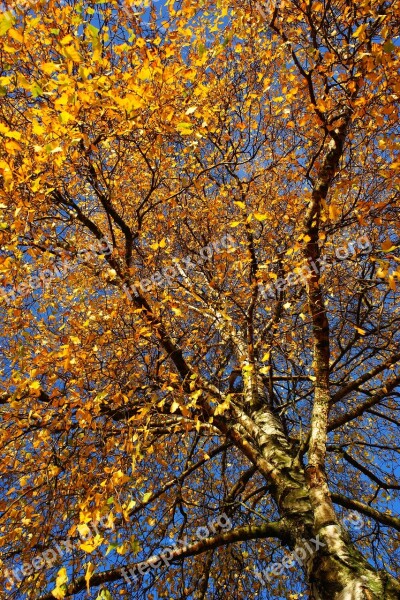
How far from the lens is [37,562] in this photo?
3654mm

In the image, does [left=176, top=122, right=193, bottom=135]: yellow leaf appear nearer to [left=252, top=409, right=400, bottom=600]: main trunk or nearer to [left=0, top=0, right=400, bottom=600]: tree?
[left=0, top=0, right=400, bottom=600]: tree

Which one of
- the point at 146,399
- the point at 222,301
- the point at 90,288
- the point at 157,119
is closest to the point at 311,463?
the point at 146,399

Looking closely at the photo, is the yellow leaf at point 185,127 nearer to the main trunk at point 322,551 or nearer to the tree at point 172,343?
the tree at point 172,343

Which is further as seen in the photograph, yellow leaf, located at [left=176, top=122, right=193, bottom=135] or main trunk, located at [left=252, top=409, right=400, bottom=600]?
yellow leaf, located at [left=176, top=122, right=193, bottom=135]

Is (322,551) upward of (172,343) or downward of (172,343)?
downward

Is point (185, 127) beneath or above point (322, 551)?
above

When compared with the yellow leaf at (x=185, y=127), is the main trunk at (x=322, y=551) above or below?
below

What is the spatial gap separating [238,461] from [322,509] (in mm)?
4662

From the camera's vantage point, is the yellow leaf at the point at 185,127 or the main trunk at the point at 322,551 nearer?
the main trunk at the point at 322,551

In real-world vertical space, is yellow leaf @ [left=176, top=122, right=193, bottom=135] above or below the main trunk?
above

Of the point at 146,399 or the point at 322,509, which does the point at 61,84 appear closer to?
the point at 146,399

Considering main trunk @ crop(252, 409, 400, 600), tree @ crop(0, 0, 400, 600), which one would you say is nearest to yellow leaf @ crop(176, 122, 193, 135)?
tree @ crop(0, 0, 400, 600)

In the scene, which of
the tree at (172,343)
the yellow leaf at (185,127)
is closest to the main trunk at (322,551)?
the tree at (172,343)

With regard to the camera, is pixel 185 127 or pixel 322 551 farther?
pixel 185 127
